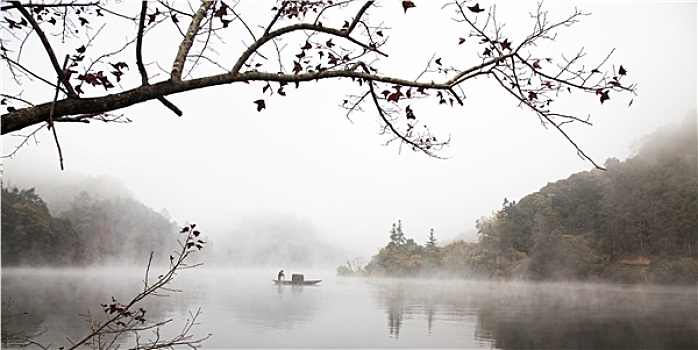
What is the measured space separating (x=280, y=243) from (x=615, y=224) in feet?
19.7

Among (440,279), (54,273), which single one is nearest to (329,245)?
(440,279)

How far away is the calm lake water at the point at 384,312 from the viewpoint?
6.38m

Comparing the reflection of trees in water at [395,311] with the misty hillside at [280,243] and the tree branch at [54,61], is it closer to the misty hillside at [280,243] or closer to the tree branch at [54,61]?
the misty hillside at [280,243]

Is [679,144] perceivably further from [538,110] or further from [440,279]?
[538,110]

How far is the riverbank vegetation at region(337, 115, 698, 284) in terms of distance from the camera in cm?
848

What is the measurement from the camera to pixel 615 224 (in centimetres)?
871

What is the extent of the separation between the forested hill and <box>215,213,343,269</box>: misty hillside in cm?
147

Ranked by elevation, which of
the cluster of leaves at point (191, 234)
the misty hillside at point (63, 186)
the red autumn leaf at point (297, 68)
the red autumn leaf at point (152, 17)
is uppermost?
the misty hillside at point (63, 186)

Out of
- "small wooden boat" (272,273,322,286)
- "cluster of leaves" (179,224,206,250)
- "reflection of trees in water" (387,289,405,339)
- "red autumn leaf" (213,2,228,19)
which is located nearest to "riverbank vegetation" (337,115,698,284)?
"reflection of trees in water" (387,289,405,339)

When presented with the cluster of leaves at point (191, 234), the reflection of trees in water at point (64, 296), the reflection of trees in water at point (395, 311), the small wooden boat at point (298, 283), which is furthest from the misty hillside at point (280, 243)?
the cluster of leaves at point (191, 234)

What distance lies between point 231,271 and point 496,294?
4.86 meters

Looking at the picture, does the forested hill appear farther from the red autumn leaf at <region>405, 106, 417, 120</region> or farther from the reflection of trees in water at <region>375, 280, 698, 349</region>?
the red autumn leaf at <region>405, 106, 417, 120</region>

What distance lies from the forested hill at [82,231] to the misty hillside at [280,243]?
1.47m

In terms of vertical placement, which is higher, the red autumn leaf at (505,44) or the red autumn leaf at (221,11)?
the red autumn leaf at (221,11)
